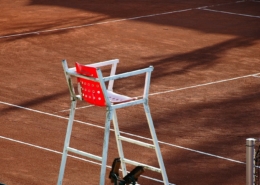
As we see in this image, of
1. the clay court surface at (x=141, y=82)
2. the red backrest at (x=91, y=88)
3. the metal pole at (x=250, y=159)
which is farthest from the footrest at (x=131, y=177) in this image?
the clay court surface at (x=141, y=82)

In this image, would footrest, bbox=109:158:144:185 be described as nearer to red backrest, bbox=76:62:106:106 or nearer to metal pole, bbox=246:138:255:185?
red backrest, bbox=76:62:106:106

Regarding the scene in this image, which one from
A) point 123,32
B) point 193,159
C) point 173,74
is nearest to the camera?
point 193,159

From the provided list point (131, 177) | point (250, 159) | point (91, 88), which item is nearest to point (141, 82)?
point (131, 177)

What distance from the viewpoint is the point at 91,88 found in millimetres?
7621

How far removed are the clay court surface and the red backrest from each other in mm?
2439

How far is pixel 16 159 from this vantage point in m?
10.8

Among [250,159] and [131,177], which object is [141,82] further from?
[250,159]

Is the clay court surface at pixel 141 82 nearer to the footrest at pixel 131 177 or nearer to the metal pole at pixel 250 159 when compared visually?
the footrest at pixel 131 177

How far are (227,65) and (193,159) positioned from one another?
5.83 m

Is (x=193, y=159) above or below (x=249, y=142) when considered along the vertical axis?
below

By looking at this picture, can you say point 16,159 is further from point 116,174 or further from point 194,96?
point 194,96

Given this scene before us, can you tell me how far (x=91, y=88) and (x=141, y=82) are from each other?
23.9 ft

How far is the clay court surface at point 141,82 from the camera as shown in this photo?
10.7 m

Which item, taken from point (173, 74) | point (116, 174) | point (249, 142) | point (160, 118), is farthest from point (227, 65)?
point (249, 142)
